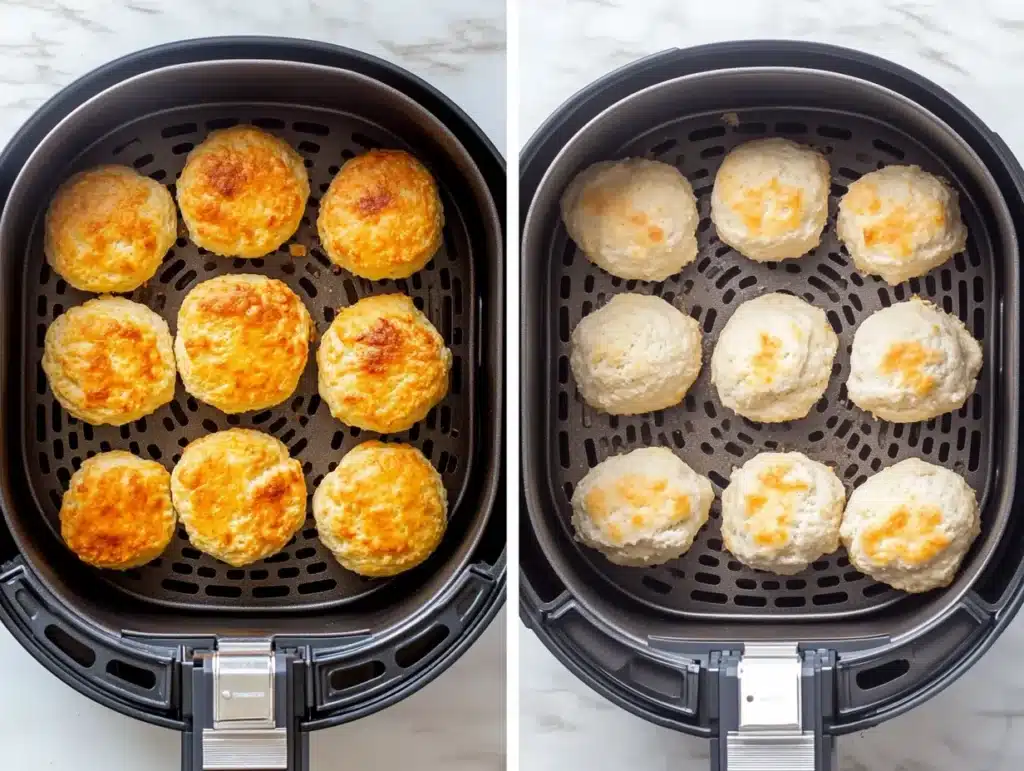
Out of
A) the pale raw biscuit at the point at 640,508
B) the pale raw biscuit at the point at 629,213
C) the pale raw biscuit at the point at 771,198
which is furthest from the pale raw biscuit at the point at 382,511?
the pale raw biscuit at the point at 771,198

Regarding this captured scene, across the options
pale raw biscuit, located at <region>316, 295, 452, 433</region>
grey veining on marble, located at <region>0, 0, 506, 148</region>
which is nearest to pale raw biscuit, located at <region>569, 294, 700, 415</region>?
pale raw biscuit, located at <region>316, 295, 452, 433</region>

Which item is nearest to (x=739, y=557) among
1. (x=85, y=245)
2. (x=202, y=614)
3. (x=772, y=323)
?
(x=772, y=323)

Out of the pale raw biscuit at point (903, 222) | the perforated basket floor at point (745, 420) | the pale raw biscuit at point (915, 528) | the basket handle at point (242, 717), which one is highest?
the pale raw biscuit at point (903, 222)

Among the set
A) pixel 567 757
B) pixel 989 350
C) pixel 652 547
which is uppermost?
pixel 989 350

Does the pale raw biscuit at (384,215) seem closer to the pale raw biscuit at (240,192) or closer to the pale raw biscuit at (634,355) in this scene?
the pale raw biscuit at (240,192)

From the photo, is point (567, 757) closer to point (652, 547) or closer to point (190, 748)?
point (652, 547)

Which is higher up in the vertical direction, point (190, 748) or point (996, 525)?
point (996, 525)

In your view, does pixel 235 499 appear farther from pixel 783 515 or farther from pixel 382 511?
pixel 783 515

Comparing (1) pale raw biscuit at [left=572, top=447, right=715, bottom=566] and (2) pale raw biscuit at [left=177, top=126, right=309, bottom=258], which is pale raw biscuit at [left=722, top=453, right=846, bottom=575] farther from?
(2) pale raw biscuit at [left=177, top=126, right=309, bottom=258]
